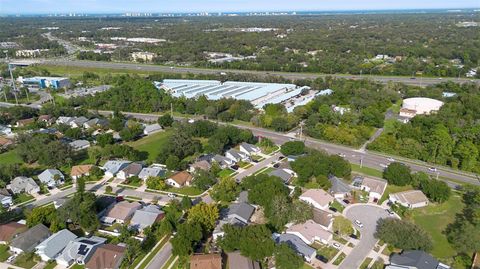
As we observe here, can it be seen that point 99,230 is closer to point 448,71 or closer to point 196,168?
point 196,168

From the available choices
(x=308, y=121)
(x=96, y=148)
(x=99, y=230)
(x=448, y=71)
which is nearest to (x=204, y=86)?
(x=308, y=121)

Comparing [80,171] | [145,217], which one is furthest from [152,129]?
[145,217]

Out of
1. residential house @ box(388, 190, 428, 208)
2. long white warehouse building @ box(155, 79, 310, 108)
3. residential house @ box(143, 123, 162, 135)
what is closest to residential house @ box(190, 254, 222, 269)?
residential house @ box(388, 190, 428, 208)

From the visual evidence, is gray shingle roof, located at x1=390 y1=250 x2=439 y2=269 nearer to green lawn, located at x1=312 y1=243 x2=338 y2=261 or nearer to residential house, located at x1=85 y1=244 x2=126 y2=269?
green lawn, located at x1=312 y1=243 x2=338 y2=261

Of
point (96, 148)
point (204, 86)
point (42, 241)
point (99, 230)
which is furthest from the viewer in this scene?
point (204, 86)

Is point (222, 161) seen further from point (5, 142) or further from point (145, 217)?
point (5, 142)

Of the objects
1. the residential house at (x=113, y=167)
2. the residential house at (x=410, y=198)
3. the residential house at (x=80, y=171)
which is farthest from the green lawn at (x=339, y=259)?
the residential house at (x=80, y=171)

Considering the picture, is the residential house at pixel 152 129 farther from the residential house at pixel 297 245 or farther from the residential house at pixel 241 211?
the residential house at pixel 297 245
